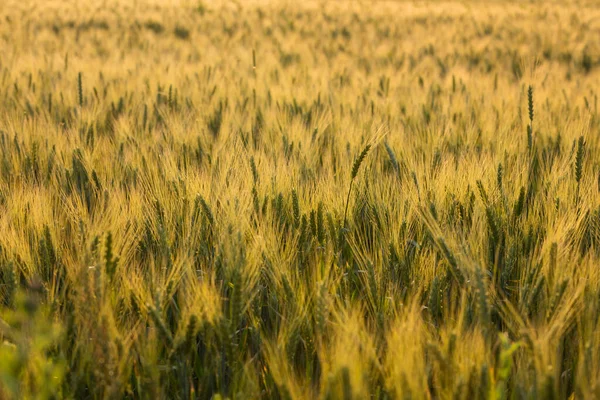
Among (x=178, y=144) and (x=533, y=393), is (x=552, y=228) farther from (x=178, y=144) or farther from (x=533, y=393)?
(x=178, y=144)

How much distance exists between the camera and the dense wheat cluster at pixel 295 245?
910 mm

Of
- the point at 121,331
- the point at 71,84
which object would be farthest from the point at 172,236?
the point at 71,84

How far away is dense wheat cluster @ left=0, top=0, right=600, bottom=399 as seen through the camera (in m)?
0.91

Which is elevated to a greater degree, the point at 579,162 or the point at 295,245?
the point at 579,162

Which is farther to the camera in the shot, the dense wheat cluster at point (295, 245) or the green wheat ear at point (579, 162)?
the green wheat ear at point (579, 162)

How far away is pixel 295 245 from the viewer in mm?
1387

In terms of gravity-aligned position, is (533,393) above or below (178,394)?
above

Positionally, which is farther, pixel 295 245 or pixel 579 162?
pixel 579 162

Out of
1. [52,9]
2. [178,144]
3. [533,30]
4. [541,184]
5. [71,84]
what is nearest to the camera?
[541,184]

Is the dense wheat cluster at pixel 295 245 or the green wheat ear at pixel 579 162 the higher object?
the green wheat ear at pixel 579 162

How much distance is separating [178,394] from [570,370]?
2.51ft

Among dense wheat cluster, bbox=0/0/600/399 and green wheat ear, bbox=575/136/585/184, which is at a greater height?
green wheat ear, bbox=575/136/585/184

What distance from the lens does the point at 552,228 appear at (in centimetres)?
138

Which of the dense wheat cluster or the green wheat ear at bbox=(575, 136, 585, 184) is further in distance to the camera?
the green wheat ear at bbox=(575, 136, 585, 184)
